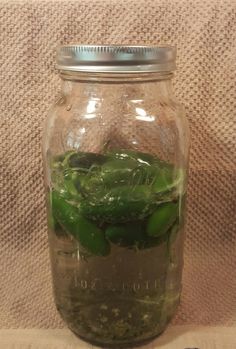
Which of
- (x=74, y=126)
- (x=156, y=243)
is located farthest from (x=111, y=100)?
(x=156, y=243)

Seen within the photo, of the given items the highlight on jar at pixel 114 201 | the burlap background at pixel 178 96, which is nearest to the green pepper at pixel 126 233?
the highlight on jar at pixel 114 201

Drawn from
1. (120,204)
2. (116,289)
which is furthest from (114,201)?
(116,289)

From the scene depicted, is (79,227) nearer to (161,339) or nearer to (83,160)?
(83,160)

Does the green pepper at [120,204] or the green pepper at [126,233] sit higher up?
the green pepper at [120,204]

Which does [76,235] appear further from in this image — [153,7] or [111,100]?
[153,7]

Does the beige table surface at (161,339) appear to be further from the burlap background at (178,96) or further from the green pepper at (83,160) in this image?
the green pepper at (83,160)

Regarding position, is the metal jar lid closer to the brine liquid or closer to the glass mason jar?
the glass mason jar

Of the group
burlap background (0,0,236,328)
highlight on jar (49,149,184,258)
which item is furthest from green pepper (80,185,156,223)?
burlap background (0,0,236,328)
